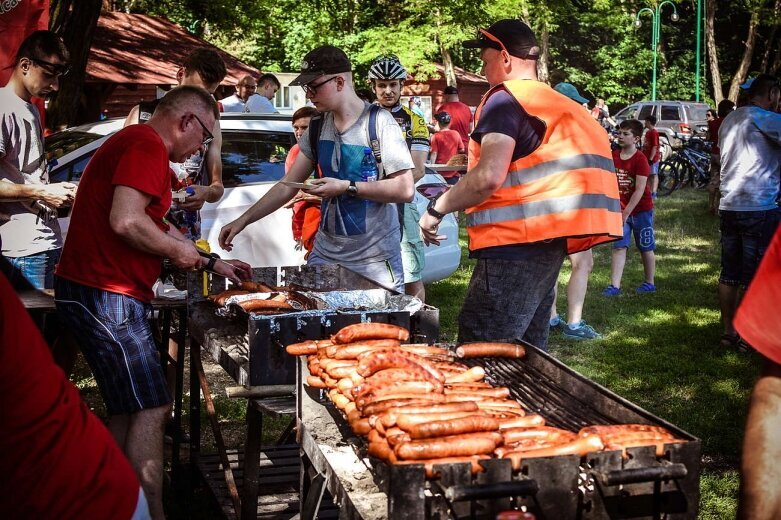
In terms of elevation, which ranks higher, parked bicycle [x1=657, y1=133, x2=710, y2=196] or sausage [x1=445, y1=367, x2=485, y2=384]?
sausage [x1=445, y1=367, x2=485, y2=384]

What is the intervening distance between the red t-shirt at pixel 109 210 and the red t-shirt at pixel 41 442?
Answer: 82.7 inches

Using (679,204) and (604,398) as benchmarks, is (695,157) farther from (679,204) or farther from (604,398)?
(604,398)

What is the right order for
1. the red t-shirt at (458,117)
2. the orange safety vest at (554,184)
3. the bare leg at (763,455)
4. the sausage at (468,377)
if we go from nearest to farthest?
1. the bare leg at (763,455)
2. the sausage at (468,377)
3. the orange safety vest at (554,184)
4. the red t-shirt at (458,117)

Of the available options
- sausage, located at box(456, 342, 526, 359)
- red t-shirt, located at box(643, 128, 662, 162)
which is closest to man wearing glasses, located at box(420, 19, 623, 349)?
sausage, located at box(456, 342, 526, 359)

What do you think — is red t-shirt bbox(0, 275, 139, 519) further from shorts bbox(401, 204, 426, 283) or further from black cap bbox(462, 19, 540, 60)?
shorts bbox(401, 204, 426, 283)

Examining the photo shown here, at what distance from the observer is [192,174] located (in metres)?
6.58

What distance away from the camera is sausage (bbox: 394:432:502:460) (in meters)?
2.65

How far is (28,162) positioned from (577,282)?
5.26 m

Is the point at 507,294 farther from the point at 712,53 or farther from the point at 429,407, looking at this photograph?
the point at 712,53

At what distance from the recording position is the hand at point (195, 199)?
5.80 m

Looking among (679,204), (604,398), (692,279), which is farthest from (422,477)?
(679,204)

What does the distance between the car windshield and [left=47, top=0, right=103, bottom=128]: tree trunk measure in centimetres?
309

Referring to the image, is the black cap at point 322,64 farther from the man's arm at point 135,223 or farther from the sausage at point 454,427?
the sausage at point 454,427

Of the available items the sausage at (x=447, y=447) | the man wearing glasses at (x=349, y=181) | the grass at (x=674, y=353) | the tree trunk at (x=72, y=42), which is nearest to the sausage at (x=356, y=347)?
the sausage at (x=447, y=447)
